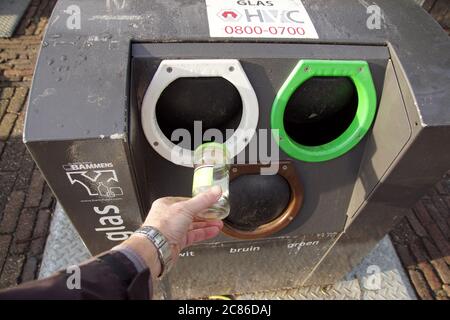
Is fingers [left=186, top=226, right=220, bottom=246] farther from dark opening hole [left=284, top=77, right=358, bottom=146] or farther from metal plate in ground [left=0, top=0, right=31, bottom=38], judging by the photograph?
metal plate in ground [left=0, top=0, right=31, bottom=38]

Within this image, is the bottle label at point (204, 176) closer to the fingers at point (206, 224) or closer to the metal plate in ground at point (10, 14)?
the fingers at point (206, 224)

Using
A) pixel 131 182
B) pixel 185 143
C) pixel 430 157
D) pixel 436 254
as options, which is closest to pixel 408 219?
pixel 436 254

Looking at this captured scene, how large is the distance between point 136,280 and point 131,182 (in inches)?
13.0

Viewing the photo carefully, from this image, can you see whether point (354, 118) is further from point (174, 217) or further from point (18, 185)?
point (18, 185)

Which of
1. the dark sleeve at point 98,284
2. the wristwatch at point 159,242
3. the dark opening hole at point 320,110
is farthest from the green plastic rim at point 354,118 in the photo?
the dark sleeve at point 98,284

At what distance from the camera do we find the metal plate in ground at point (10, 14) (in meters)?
3.78

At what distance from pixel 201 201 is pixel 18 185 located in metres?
2.05

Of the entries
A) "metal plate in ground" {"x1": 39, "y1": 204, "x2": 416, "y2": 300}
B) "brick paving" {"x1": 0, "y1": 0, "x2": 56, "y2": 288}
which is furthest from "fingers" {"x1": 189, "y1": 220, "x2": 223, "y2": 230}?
"brick paving" {"x1": 0, "y1": 0, "x2": 56, "y2": 288}

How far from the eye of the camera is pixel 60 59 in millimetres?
1158

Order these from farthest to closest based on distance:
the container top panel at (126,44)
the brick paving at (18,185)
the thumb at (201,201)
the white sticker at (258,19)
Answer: the brick paving at (18,185)
the white sticker at (258,19)
the thumb at (201,201)
the container top panel at (126,44)

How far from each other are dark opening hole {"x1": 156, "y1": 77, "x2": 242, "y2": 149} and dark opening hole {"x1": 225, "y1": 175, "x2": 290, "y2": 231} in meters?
0.21

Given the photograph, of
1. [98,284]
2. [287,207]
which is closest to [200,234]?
[287,207]

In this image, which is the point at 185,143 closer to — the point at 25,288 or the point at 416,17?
the point at 25,288

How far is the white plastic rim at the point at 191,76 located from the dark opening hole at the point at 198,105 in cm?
6
